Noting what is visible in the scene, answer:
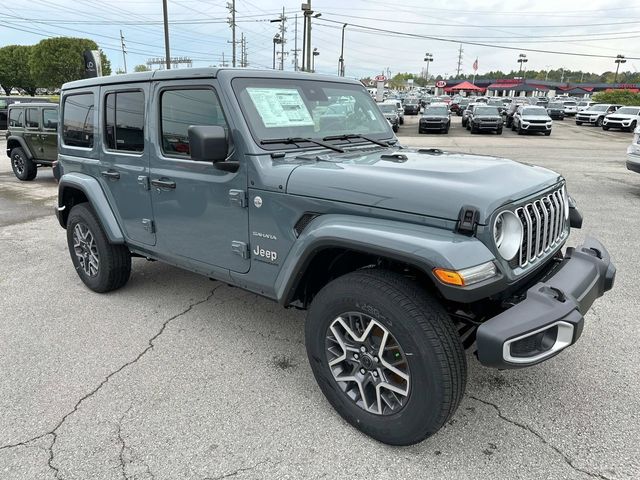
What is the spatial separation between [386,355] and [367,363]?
0.13 metres

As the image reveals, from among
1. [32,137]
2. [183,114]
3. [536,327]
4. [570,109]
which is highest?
[570,109]

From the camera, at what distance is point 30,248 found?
6.13 m

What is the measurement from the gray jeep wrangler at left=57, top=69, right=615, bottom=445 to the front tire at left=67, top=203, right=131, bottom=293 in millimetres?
276

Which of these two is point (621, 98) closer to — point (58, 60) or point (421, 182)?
point (421, 182)

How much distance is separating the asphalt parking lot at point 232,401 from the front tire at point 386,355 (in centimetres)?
18

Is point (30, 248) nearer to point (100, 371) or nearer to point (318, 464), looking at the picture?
point (100, 371)

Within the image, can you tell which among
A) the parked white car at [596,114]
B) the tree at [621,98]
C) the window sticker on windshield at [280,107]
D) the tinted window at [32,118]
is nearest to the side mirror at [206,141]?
the window sticker on windshield at [280,107]

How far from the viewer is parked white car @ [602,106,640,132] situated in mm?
28016

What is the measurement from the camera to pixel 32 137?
11195 mm

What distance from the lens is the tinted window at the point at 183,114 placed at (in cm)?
308

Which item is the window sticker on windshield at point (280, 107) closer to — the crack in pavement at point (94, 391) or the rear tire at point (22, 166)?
the crack in pavement at point (94, 391)

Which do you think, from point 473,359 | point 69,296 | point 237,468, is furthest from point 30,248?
point 473,359

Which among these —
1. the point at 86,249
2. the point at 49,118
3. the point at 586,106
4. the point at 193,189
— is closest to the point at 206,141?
the point at 193,189

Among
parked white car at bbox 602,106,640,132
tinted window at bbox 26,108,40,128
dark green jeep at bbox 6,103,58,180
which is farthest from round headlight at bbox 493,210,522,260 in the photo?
parked white car at bbox 602,106,640,132
